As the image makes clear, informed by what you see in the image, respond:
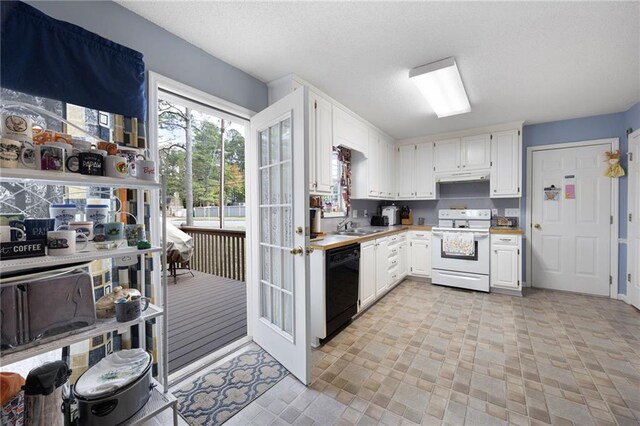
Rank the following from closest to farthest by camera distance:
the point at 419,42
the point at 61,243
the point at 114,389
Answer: the point at 61,243 → the point at 114,389 → the point at 419,42

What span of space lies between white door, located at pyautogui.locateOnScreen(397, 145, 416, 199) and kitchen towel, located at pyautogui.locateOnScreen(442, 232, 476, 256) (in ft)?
3.38

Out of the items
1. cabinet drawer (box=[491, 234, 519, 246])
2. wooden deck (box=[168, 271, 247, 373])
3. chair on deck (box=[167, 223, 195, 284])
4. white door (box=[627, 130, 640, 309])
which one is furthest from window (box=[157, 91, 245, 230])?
white door (box=[627, 130, 640, 309])

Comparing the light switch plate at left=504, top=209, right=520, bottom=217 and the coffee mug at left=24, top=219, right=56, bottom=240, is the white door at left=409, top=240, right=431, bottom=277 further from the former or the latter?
the coffee mug at left=24, top=219, right=56, bottom=240

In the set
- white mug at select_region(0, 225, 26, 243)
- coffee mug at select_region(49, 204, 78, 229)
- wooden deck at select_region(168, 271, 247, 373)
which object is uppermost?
coffee mug at select_region(49, 204, 78, 229)

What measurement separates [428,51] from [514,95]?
1.51 meters

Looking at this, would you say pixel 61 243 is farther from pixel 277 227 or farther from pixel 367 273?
pixel 367 273

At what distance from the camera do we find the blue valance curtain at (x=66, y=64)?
118 centimetres

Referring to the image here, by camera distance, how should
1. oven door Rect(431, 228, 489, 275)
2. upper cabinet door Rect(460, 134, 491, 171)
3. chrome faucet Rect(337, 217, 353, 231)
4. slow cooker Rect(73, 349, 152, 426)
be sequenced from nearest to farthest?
slow cooker Rect(73, 349, 152, 426)
oven door Rect(431, 228, 489, 275)
chrome faucet Rect(337, 217, 353, 231)
upper cabinet door Rect(460, 134, 491, 171)

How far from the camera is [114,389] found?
1.17 meters

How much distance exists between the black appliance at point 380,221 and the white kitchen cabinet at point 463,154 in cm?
113

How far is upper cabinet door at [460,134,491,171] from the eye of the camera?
3893 mm

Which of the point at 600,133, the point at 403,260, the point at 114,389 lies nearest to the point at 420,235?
the point at 403,260

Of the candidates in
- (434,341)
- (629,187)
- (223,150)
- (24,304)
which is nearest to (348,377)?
(434,341)

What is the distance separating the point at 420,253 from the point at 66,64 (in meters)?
4.29
